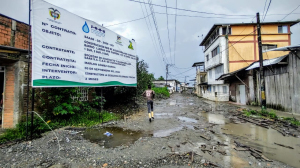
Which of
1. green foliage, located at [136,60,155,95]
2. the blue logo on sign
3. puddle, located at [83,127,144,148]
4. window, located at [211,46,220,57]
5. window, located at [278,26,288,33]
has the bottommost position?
puddle, located at [83,127,144,148]

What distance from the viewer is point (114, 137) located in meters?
4.67

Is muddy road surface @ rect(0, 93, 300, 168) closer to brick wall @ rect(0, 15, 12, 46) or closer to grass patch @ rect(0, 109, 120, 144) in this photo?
grass patch @ rect(0, 109, 120, 144)

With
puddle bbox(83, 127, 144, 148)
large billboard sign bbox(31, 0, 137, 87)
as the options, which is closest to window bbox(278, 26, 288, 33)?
large billboard sign bbox(31, 0, 137, 87)

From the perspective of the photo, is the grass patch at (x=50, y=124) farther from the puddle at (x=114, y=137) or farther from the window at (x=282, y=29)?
the window at (x=282, y=29)

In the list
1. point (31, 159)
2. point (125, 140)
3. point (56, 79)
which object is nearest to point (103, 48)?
point (56, 79)

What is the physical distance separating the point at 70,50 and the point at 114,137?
3.22m

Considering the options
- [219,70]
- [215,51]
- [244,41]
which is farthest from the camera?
[215,51]

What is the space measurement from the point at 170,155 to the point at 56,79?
3.87 meters

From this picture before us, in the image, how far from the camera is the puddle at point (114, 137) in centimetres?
415

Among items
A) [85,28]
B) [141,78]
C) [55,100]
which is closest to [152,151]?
[55,100]

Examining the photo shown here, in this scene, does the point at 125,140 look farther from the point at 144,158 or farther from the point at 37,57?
the point at 37,57

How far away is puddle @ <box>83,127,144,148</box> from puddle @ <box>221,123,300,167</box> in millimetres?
3458

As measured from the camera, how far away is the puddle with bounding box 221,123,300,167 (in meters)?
3.44

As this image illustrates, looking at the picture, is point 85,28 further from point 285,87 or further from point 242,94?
point 242,94
